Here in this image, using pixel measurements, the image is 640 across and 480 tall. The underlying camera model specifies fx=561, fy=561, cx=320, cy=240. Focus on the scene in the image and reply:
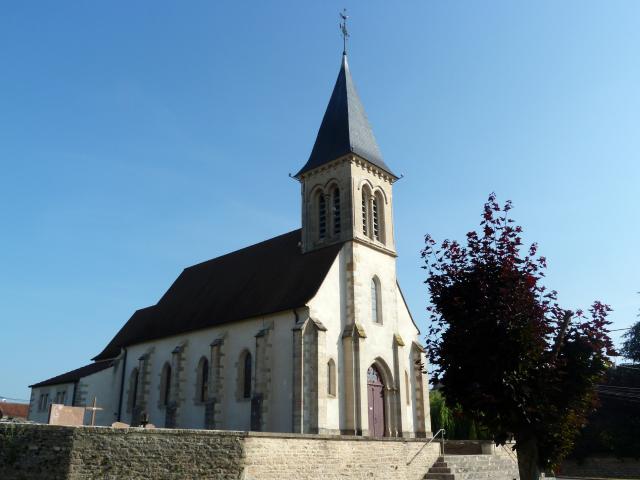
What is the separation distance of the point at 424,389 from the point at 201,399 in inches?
410

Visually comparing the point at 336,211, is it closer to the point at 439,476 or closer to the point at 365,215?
the point at 365,215

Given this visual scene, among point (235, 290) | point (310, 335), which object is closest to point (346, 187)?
point (310, 335)

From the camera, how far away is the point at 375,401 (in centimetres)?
2370

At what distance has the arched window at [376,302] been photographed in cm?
2498

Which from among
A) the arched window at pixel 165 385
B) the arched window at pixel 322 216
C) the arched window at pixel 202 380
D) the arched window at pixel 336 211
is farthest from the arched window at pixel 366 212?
the arched window at pixel 165 385

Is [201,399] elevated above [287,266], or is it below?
below

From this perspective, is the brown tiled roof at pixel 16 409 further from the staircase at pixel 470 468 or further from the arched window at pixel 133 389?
the staircase at pixel 470 468

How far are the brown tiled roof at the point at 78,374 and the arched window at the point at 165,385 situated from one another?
5769mm

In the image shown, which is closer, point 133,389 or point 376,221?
point 376,221

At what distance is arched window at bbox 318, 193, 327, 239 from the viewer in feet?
87.0

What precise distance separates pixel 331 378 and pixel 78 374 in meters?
19.1

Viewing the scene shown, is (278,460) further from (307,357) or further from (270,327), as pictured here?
(270,327)

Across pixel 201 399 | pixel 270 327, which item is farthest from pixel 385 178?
pixel 201 399

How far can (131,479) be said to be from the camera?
46.5 ft
